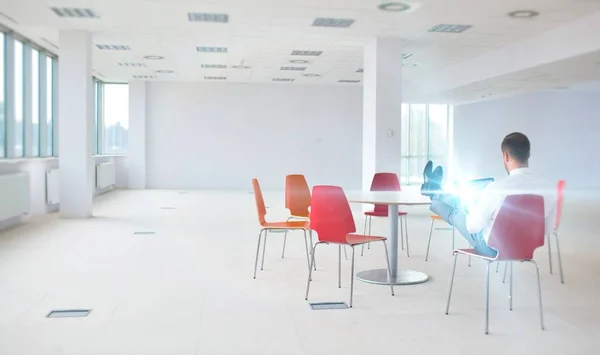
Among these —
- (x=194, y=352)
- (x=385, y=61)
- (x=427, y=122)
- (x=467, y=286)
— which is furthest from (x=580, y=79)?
(x=194, y=352)

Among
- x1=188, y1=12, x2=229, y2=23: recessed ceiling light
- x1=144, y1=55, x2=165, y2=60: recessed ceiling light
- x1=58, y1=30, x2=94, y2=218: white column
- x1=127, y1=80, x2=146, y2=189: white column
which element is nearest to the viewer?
x1=188, y1=12, x2=229, y2=23: recessed ceiling light

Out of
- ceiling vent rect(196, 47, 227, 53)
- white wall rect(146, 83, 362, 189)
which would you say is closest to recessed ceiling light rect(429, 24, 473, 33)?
ceiling vent rect(196, 47, 227, 53)

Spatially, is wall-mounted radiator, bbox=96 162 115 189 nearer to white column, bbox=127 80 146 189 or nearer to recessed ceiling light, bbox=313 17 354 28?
white column, bbox=127 80 146 189

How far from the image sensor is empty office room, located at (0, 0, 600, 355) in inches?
140

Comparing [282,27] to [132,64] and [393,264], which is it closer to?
[393,264]

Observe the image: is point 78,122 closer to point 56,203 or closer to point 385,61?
point 56,203

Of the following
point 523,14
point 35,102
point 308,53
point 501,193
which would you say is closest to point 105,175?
point 35,102

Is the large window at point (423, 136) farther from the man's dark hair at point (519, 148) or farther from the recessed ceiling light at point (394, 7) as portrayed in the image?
the man's dark hair at point (519, 148)

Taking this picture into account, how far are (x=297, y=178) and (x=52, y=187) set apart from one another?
5.77 m

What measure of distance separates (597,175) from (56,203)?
15.4m

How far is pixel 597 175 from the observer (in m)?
17.4

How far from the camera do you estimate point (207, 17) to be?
8.29m

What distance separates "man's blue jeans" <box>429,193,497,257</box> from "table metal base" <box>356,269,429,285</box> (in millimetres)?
914

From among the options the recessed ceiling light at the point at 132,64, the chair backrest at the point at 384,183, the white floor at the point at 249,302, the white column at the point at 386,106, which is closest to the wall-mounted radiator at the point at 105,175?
the recessed ceiling light at the point at 132,64
